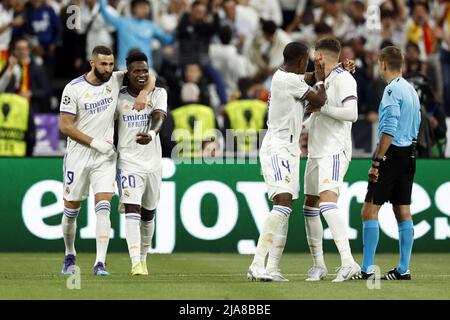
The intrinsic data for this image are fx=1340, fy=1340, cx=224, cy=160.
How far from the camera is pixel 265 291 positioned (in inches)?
464

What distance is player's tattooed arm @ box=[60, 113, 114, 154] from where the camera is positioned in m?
13.3

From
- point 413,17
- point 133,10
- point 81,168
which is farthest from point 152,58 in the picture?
point 81,168

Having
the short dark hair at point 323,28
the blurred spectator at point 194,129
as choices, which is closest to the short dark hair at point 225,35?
the short dark hair at point 323,28

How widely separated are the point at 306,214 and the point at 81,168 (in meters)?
2.33

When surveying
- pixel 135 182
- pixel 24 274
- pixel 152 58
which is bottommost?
pixel 24 274

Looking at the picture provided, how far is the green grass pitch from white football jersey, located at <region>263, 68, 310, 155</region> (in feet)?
4.49

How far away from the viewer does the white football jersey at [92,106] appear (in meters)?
13.5

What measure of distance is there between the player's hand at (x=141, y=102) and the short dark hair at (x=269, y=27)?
9.77m

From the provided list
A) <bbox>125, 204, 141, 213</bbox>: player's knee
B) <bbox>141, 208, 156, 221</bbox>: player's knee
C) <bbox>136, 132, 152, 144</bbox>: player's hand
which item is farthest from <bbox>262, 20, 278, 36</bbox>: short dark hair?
<bbox>136, 132, 152, 144</bbox>: player's hand

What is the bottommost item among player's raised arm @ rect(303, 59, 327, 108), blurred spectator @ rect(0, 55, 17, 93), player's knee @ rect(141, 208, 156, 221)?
player's knee @ rect(141, 208, 156, 221)

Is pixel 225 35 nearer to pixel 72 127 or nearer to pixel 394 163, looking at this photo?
pixel 72 127

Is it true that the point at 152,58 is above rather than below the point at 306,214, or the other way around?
above

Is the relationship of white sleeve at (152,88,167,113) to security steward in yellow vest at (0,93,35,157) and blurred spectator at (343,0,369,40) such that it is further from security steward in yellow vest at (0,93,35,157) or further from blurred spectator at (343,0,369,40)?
blurred spectator at (343,0,369,40)

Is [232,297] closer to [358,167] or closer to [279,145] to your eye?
[279,145]
